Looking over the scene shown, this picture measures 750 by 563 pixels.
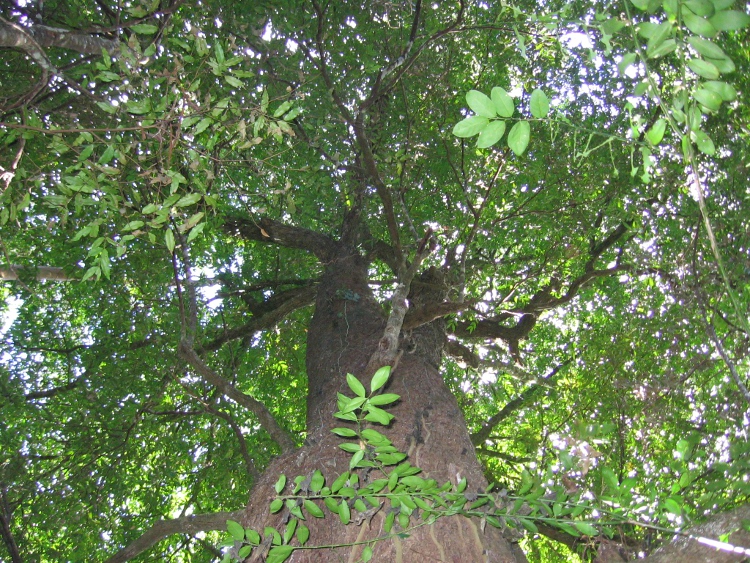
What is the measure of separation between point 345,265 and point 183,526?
2.50m

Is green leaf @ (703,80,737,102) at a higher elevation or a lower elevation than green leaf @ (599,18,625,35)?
lower

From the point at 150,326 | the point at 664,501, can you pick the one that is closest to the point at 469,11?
the point at 150,326

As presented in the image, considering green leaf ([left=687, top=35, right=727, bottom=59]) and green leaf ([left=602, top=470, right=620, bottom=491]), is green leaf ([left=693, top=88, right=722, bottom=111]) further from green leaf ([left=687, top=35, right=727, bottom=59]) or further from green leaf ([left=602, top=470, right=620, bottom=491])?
green leaf ([left=602, top=470, right=620, bottom=491])

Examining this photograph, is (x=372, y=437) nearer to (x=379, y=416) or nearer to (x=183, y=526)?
(x=379, y=416)

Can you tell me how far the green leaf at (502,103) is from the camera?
1.06 m

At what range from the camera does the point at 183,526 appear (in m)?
2.78

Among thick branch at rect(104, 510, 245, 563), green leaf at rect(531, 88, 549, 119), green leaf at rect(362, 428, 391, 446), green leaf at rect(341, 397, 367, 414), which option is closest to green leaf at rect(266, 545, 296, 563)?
green leaf at rect(362, 428, 391, 446)

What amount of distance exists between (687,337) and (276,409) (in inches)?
181

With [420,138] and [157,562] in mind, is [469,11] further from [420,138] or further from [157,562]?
[157,562]

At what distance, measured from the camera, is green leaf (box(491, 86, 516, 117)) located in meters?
1.06

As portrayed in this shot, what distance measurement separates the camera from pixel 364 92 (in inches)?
172

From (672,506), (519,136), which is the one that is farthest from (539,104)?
(672,506)

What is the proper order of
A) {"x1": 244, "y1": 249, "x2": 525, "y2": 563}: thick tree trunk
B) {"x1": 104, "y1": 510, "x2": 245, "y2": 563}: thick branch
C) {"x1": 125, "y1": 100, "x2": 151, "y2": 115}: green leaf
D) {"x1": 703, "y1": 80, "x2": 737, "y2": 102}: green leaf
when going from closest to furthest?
{"x1": 703, "y1": 80, "x2": 737, "y2": 102}: green leaf < {"x1": 125, "y1": 100, "x2": 151, "y2": 115}: green leaf < {"x1": 244, "y1": 249, "x2": 525, "y2": 563}: thick tree trunk < {"x1": 104, "y1": 510, "x2": 245, "y2": 563}: thick branch

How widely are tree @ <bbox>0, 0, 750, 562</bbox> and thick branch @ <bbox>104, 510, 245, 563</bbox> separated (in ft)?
0.05
